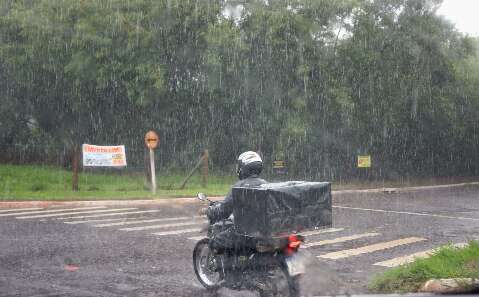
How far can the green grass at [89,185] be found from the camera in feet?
70.1

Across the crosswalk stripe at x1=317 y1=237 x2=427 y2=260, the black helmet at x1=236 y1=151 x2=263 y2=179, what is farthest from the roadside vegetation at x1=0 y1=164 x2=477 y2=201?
the black helmet at x1=236 y1=151 x2=263 y2=179

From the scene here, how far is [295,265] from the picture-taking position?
6.88 meters

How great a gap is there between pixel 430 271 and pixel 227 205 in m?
2.61

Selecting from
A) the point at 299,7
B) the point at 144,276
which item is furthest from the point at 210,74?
the point at 144,276

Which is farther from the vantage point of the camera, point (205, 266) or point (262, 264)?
point (205, 266)

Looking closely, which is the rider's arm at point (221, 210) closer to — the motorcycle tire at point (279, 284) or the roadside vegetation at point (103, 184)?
the motorcycle tire at point (279, 284)

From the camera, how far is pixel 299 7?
2952cm

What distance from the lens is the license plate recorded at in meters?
6.83

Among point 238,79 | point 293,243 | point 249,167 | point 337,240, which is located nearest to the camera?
point 293,243

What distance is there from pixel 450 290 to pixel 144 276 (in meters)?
4.02

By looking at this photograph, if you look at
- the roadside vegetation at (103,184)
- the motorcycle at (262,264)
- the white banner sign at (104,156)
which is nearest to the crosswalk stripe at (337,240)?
the motorcycle at (262,264)

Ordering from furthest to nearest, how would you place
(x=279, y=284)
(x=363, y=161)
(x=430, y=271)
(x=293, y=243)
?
(x=363, y=161), (x=430, y=271), (x=279, y=284), (x=293, y=243)

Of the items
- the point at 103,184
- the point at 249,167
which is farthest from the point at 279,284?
the point at 103,184

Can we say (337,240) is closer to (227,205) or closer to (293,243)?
A: (227,205)
